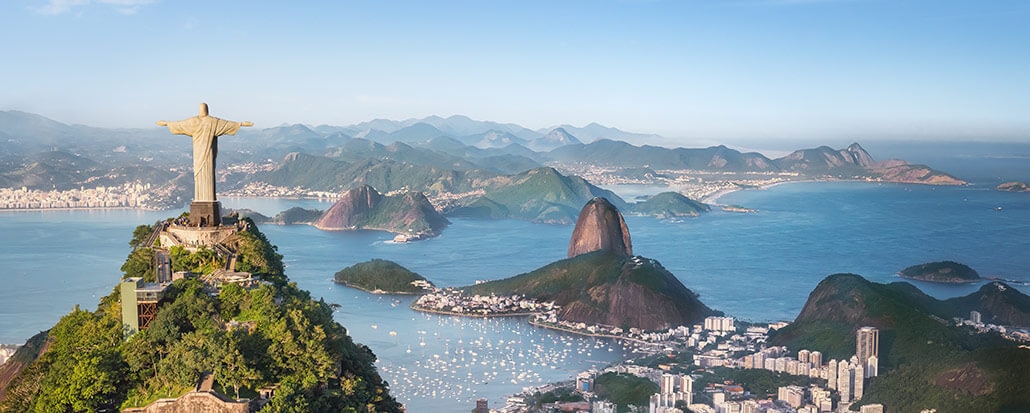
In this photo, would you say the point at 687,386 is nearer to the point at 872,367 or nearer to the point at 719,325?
the point at 872,367

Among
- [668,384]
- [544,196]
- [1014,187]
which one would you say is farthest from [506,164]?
[668,384]

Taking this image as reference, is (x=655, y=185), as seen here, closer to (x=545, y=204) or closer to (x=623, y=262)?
(x=545, y=204)

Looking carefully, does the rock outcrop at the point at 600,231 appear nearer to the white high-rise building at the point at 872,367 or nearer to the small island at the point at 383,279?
the small island at the point at 383,279

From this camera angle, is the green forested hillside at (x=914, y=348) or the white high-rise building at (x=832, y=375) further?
the white high-rise building at (x=832, y=375)

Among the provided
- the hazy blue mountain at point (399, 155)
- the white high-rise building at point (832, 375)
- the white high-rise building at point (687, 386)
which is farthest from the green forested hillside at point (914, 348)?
the hazy blue mountain at point (399, 155)

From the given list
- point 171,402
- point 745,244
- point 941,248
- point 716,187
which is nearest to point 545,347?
point 171,402

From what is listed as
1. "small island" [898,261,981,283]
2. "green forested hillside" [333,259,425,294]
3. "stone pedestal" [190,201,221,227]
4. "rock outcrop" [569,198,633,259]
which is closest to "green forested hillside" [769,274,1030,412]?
"rock outcrop" [569,198,633,259]

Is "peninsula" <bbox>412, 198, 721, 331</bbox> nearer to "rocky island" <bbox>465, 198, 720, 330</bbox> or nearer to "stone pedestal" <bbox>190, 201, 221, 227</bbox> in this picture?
"rocky island" <bbox>465, 198, 720, 330</bbox>
